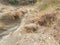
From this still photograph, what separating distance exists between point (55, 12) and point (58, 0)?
5.47ft

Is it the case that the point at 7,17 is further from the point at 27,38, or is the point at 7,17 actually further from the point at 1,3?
the point at 1,3

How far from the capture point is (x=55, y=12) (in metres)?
10.6

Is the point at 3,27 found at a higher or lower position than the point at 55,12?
lower

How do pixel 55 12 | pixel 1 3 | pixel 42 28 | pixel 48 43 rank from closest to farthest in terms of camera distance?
1. pixel 48 43
2. pixel 42 28
3. pixel 55 12
4. pixel 1 3

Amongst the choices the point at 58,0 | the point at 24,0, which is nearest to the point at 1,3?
the point at 24,0

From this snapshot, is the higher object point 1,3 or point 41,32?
point 41,32

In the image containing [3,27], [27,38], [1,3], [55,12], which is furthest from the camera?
[1,3]

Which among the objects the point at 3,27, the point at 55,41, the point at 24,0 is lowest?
the point at 24,0

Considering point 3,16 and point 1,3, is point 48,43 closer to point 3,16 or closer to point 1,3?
point 3,16

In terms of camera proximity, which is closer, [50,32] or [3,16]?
[50,32]

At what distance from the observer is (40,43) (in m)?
8.30

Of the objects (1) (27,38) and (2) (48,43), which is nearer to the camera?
(2) (48,43)

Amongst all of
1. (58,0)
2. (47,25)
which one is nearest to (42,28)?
(47,25)

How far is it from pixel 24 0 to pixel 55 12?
17.2 meters
